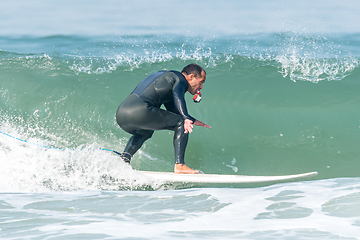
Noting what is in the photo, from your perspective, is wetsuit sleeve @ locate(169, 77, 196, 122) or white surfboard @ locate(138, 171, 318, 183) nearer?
wetsuit sleeve @ locate(169, 77, 196, 122)

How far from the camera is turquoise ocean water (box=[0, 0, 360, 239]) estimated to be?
3277 millimetres

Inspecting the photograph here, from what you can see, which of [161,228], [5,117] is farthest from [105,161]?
[5,117]

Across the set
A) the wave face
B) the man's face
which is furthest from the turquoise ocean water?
the man's face

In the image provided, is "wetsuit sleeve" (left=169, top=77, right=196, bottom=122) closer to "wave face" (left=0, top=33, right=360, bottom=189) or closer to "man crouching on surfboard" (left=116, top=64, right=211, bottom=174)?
"man crouching on surfboard" (left=116, top=64, right=211, bottom=174)

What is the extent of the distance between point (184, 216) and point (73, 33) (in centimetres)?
931

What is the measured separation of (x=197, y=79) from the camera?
450cm

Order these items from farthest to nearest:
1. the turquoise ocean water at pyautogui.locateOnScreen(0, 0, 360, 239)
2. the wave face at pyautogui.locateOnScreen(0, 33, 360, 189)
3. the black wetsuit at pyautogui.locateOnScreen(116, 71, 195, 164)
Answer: the wave face at pyautogui.locateOnScreen(0, 33, 360, 189) < the black wetsuit at pyautogui.locateOnScreen(116, 71, 195, 164) < the turquoise ocean water at pyautogui.locateOnScreen(0, 0, 360, 239)

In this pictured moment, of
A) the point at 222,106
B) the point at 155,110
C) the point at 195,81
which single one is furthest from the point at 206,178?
the point at 222,106

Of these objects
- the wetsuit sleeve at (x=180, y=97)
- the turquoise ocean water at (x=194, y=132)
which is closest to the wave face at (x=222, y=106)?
the turquoise ocean water at (x=194, y=132)

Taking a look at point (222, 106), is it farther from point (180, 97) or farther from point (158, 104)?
point (180, 97)

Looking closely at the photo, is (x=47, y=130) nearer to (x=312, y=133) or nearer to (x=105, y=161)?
(x=105, y=161)

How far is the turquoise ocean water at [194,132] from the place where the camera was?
3277 millimetres

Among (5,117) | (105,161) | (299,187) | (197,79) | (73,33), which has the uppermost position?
(73,33)

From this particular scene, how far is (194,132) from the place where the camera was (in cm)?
633
